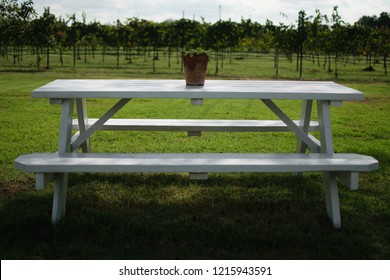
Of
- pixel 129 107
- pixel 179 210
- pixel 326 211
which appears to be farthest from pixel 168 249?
pixel 129 107

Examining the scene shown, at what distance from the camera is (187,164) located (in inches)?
143

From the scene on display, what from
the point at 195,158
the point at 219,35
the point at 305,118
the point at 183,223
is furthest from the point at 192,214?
the point at 219,35

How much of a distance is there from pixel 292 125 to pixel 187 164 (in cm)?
122

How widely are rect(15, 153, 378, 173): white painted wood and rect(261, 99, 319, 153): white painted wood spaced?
650 millimetres

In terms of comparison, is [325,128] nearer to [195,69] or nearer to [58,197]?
[195,69]

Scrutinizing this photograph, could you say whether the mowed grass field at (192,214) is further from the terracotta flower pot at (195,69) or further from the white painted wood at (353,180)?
the terracotta flower pot at (195,69)

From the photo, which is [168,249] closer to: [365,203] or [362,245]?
[362,245]

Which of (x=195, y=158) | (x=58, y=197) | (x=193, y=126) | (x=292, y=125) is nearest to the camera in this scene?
(x=195, y=158)

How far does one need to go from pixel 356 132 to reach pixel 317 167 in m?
4.53

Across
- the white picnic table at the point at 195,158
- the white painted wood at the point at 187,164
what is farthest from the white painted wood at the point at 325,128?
the white painted wood at the point at 187,164

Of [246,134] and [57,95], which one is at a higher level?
[57,95]

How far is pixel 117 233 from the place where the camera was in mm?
3750

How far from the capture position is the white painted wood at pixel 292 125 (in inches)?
171

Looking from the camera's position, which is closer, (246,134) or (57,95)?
(57,95)
